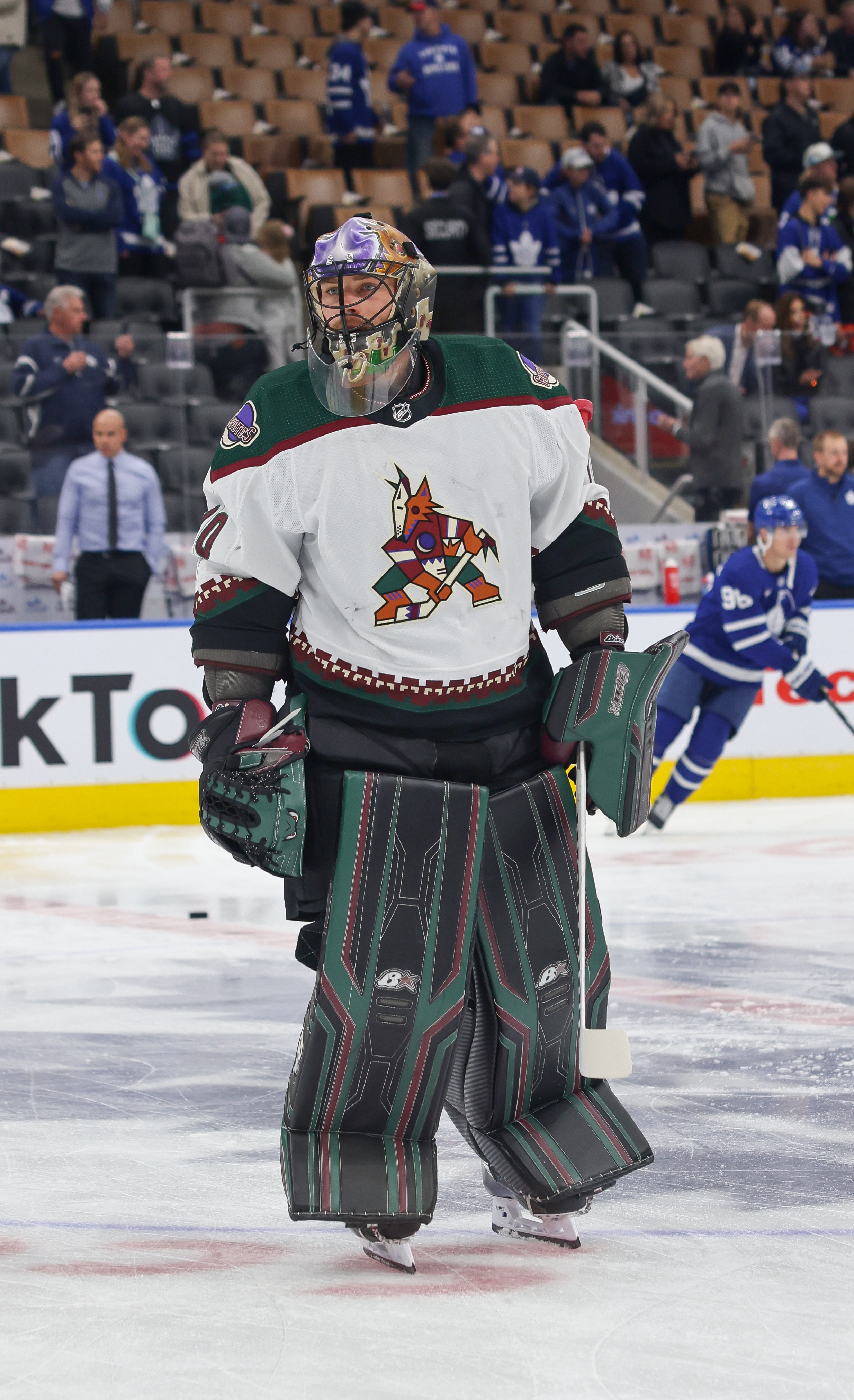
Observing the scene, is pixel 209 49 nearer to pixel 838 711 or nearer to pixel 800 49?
pixel 800 49

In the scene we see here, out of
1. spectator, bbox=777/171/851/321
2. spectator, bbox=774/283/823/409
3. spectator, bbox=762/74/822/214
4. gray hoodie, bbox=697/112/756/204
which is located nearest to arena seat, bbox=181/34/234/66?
gray hoodie, bbox=697/112/756/204

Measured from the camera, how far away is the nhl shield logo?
2357mm

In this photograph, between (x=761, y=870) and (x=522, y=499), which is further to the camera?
(x=761, y=870)

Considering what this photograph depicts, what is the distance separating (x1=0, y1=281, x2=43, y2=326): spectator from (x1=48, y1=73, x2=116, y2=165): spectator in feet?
2.14

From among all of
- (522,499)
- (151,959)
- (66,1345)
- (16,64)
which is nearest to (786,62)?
(16,64)

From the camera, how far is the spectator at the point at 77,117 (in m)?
8.21

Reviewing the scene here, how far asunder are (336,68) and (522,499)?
8.18 meters

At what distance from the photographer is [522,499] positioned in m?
2.40

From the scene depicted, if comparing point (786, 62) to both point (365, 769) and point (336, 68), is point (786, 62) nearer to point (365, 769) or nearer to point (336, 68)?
point (336, 68)

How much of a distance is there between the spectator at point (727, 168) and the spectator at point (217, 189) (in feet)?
9.69

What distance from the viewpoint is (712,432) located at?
314 inches

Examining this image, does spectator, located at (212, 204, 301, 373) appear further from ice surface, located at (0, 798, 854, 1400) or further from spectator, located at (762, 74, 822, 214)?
spectator, located at (762, 74, 822, 214)


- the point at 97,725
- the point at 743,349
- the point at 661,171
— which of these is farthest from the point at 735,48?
the point at 97,725

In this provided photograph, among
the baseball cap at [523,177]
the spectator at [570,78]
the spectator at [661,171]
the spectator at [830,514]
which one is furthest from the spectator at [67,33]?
the spectator at [830,514]
